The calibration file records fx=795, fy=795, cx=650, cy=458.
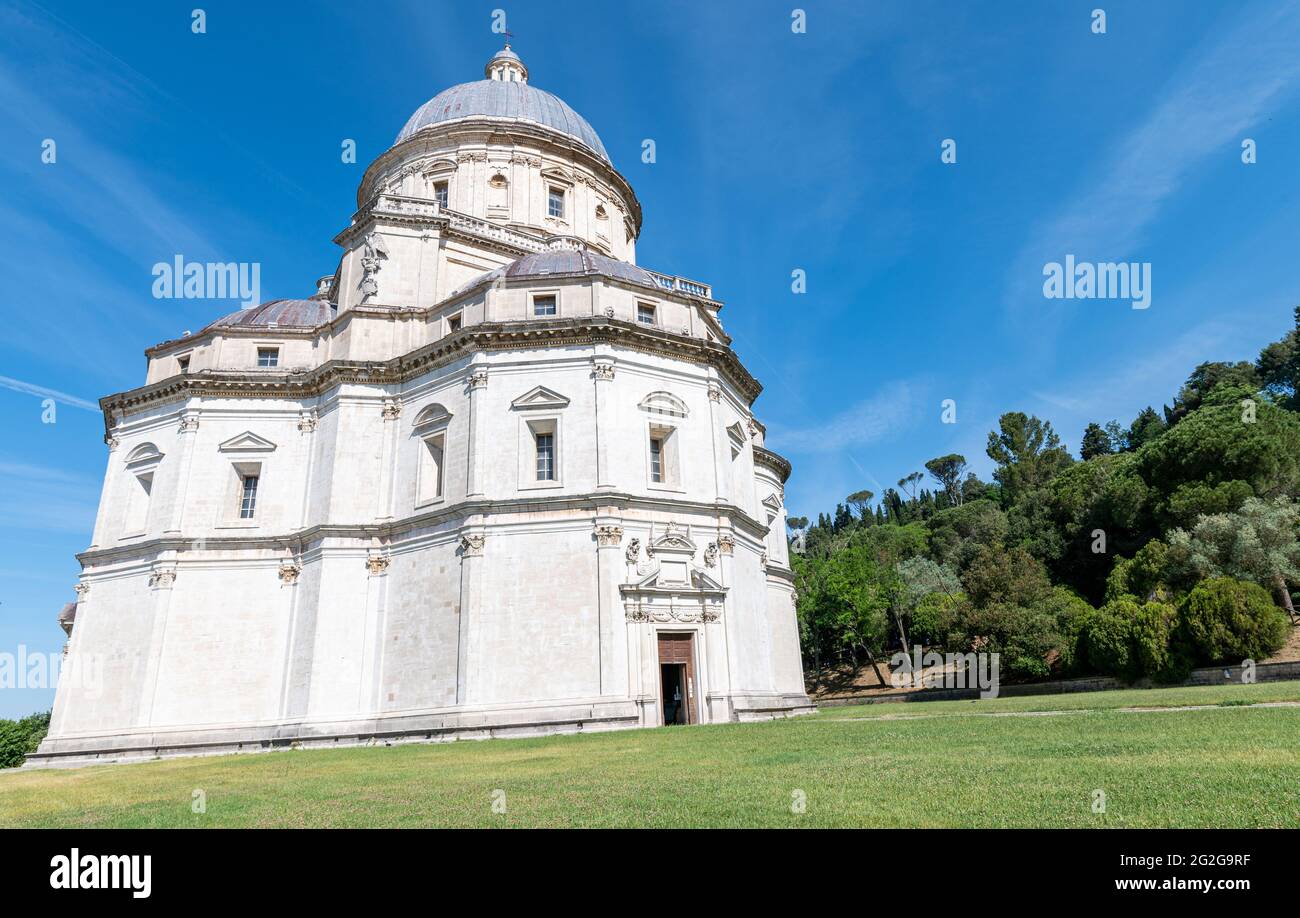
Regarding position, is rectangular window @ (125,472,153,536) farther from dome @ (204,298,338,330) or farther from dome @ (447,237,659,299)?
dome @ (447,237,659,299)

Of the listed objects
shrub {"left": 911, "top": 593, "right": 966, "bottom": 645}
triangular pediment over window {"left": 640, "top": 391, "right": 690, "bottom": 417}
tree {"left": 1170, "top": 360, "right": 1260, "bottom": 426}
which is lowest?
shrub {"left": 911, "top": 593, "right": 966, "bottom": 645}

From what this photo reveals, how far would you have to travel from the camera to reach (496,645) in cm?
2520

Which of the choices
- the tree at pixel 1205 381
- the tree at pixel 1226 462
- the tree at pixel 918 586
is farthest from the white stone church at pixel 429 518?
the tree at pixel 1205 381

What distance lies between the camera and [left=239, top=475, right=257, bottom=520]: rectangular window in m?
31.6

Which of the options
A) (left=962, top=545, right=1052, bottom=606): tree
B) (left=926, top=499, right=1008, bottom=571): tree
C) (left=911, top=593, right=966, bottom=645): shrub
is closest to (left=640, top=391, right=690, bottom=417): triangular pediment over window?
(left=962, top=545, right=1052, bottom=606): tree

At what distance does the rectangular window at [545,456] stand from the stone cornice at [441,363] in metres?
3.34

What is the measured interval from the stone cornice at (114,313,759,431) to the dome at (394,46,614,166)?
1682cm

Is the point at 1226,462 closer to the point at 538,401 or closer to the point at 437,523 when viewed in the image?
the point at 538,401

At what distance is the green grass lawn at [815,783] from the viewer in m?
6.29

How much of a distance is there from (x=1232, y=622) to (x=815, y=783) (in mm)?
32322

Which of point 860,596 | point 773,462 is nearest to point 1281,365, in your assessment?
point 860,596

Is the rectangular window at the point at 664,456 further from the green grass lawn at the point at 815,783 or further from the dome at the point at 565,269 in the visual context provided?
the green grass lawn at the point at 815,783

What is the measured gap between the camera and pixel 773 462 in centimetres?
4141
